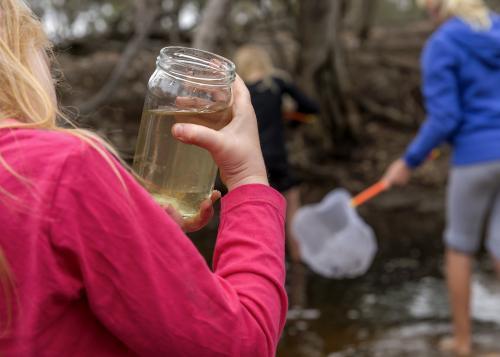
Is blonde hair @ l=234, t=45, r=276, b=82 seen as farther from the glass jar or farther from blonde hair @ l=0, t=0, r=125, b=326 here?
blonde hair @ l=0, t=0, r=125, b=326

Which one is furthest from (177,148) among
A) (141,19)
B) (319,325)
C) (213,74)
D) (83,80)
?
(83,80)

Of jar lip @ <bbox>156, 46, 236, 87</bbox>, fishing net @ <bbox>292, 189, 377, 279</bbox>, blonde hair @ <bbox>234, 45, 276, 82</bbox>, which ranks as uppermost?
jar lip @ <bbox>156, 46, 236, 87</bbox>

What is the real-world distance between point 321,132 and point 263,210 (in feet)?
27.6

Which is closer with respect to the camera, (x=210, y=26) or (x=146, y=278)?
(x=146, y=278)

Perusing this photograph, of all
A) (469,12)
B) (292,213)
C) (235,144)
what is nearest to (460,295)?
(469,12)

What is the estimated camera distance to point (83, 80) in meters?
11.2

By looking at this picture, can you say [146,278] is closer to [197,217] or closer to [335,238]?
[197,217]

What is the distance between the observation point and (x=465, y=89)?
14.8 feet

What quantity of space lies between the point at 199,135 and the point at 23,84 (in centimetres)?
27

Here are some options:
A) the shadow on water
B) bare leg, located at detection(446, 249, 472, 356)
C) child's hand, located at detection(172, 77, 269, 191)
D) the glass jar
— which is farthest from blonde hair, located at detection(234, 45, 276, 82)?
child's hand, located at detection(172, 77, 269, 191)

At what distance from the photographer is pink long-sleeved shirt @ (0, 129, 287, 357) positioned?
41.2 inches

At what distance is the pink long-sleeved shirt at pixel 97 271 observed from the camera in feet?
3.43

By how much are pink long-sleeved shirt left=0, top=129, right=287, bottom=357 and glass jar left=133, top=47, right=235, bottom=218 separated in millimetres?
314

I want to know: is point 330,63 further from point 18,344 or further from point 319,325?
point 18,344
